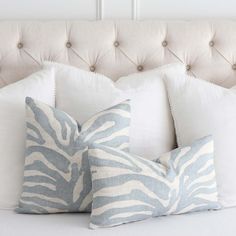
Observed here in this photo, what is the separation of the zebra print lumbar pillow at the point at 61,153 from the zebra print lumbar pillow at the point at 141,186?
76 mm

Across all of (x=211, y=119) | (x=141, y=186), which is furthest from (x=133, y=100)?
(x=141, y=186)

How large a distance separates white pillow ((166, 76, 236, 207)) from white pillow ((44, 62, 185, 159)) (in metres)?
0.04

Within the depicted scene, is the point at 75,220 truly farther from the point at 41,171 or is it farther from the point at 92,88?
the point at 92,88

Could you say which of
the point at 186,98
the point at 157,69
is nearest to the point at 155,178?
the point at 186,98

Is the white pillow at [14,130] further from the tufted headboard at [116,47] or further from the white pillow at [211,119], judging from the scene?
the white pillow at [211,119]

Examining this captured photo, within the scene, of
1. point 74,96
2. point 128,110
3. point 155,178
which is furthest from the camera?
→ point 74,96

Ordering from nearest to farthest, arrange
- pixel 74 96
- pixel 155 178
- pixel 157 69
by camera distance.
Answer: pixel 155 178
pixel 74 96
pixel 157 69

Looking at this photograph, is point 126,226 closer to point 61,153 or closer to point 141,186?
point 141,186

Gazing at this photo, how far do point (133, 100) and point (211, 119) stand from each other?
0.84 ft

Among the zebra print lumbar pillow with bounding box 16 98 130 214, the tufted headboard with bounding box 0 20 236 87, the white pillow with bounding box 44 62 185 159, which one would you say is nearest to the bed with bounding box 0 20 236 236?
the tufted headboard with bounding box 0 20 236 87

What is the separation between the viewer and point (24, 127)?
1.57 m

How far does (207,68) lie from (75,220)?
0.79 m

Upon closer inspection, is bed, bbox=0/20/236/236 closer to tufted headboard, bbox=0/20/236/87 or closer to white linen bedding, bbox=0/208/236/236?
tufted headboard, bbox=0/20/236/87

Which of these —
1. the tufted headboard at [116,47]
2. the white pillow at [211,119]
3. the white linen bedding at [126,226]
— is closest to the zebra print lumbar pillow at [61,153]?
the white linen bedding at [126,226]
